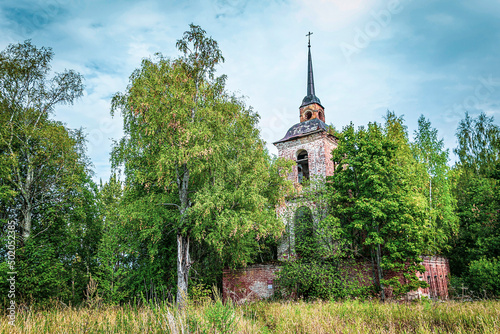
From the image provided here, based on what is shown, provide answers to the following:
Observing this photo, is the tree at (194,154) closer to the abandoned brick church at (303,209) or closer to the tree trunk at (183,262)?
the tree trunk at (183,262)

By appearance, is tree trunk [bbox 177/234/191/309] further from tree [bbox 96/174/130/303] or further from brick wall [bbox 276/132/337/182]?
brick wall [bbox 276/132/337/182]

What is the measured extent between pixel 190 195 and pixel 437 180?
54.2ft

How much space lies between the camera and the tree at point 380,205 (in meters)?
15.5

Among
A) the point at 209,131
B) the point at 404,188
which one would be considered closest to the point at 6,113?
the point at 209,131

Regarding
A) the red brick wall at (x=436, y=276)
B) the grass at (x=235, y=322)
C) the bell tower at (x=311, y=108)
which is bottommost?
the red brick wall at (x=436, y=276)

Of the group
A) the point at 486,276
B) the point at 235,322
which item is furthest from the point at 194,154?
the point at 486,276

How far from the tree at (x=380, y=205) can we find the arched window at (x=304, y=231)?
68.3 inches

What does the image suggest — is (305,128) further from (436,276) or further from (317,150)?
(436,276)

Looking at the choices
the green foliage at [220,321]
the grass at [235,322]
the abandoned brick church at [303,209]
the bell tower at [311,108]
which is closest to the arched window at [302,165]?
the abandoned brick church at [303,209]

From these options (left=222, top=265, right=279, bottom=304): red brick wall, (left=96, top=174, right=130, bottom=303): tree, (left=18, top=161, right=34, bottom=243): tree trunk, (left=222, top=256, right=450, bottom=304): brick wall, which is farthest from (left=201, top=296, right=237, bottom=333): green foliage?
(left=18, top=161, right=34, bottom=243): tree trunk

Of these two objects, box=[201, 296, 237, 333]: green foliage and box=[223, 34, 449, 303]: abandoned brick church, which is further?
box=[223, 34, 449, 303]: abandoned brick church

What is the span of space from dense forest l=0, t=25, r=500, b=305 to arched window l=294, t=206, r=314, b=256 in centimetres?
18

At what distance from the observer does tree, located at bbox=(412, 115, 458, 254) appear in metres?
20.7

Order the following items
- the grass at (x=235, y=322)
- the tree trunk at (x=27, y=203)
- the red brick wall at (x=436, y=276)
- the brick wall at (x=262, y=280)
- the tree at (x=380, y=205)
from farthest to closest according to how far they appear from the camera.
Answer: the brick wall at (x=262, y=280), the red brick wall at (x=436, y=276), the tree trunk at (x=27, y=203), the tree at (x=380, y=205), the grass at (x=235, y=322)
